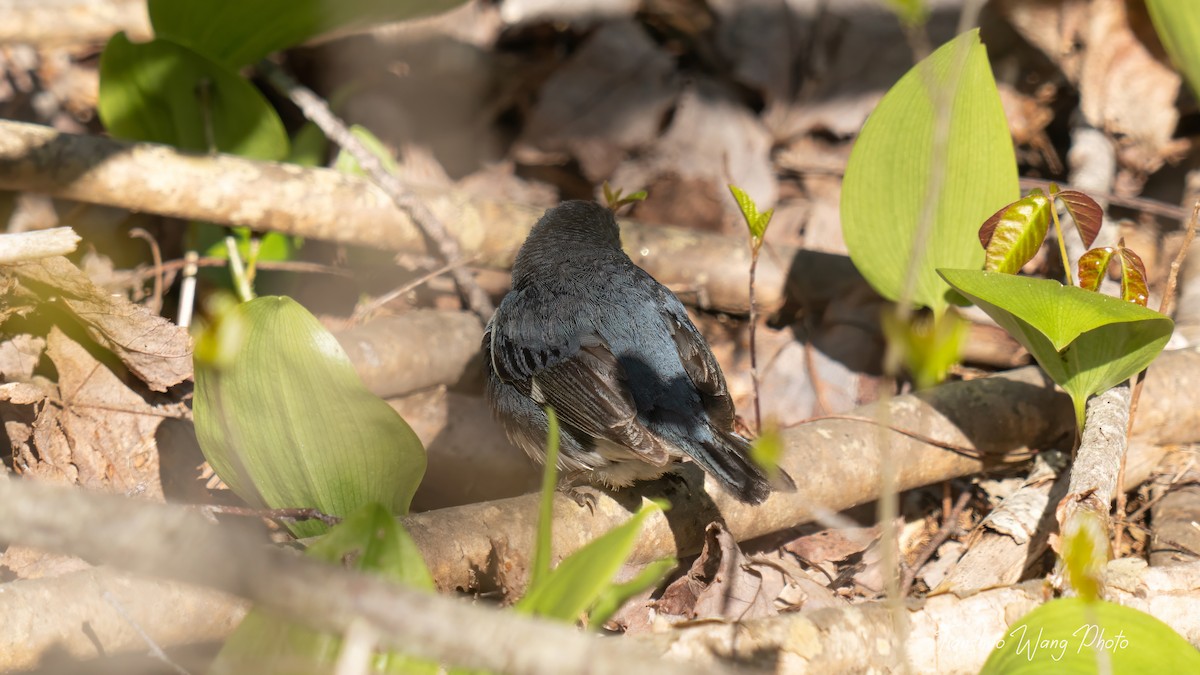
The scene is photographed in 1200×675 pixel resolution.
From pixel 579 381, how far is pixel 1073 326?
5.24 ft

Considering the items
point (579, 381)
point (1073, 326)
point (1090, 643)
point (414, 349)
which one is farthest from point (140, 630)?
point (1073, 326)

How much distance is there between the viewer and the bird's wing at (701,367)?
3391 mm

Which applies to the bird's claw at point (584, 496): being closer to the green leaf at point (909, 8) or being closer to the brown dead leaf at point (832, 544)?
the brown dead leaf at point (832, 544)

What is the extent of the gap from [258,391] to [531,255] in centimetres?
167

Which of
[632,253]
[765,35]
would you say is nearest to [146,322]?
[632,253]

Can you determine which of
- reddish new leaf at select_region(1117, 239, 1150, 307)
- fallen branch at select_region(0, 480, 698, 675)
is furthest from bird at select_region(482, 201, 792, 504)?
fallen branch at select_region(0, 480, 698, 675)

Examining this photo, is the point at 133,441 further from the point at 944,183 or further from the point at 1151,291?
the point at 1151,291

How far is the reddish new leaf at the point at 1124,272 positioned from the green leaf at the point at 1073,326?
0.16m

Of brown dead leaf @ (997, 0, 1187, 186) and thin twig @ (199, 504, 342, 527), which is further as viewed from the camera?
brown dead leaf @ (997, 0, 1187, 186)

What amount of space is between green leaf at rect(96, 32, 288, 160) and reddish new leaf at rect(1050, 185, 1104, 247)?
11.6 ft

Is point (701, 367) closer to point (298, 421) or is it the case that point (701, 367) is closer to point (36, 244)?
point (298, 421)

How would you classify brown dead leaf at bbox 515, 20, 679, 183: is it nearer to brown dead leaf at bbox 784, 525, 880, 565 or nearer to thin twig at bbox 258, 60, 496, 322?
thin twig at bbox 258, 60, 496, 322

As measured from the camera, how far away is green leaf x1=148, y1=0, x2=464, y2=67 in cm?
431

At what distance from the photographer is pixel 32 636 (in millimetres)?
2223
